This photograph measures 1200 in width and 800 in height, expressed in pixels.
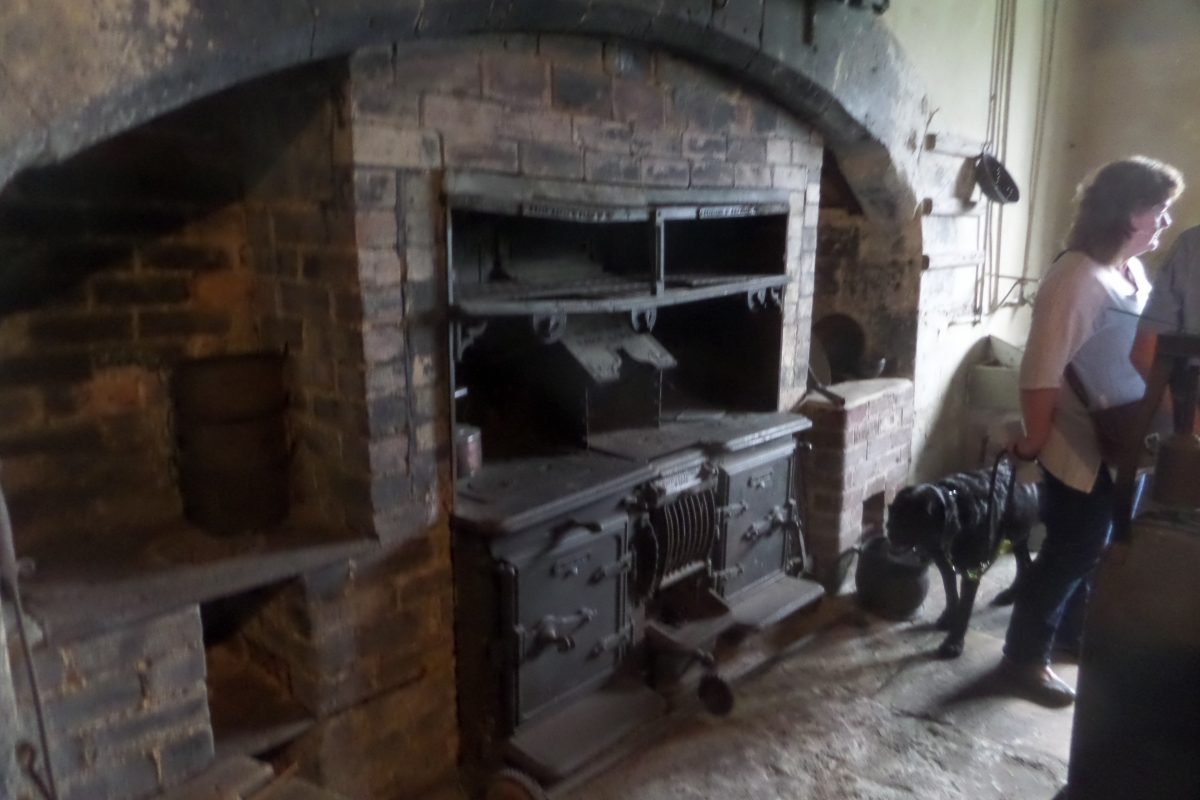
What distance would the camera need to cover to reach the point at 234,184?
2.06 meters

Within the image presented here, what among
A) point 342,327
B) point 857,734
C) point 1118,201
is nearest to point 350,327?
point 342,327

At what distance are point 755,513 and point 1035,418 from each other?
826 millimetres

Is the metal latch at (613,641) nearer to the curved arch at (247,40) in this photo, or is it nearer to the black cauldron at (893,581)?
the black cauldron at (893,581)

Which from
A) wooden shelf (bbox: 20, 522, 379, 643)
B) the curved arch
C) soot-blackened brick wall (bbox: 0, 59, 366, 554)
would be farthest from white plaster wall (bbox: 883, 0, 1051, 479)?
wooden shelf (bbox: 20, 522, 379, 643)

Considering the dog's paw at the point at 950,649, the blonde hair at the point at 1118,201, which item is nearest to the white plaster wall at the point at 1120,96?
the blonde hair at the point at 1118,201

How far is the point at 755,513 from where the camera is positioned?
2.78 m

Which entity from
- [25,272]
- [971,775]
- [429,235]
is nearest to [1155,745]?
[971,775]

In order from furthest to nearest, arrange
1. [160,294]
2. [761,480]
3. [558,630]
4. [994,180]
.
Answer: [994,180]
[761,480]
[558,630]
[160,294]

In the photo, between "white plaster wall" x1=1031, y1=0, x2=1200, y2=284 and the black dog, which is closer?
the black dog

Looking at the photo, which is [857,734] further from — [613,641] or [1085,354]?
[1085,354]

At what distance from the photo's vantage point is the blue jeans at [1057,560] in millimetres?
2445

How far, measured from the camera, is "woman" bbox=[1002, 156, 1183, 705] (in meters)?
2.32

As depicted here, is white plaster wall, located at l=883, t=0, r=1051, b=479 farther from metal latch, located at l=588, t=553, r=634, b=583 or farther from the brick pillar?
metal latch, located at l=588, t=553, r=634, b=583

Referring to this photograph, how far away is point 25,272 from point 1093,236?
8.12 ft
